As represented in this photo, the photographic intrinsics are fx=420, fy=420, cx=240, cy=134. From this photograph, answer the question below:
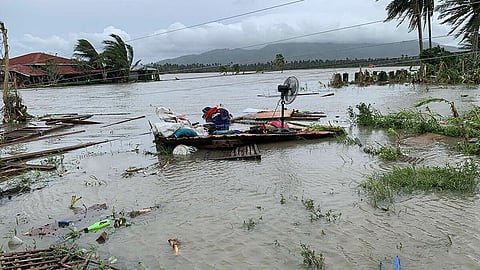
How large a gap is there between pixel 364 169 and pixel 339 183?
1005 millimetres

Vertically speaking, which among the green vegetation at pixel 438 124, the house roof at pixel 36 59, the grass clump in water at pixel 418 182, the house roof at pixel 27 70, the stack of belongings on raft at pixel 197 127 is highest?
the house roof at pixel 36 59

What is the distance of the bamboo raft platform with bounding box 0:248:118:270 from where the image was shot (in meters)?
4.07

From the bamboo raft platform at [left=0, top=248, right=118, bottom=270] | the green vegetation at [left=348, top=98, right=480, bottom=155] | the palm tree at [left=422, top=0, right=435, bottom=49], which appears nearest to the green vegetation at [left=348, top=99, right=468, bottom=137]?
the green vegetation at [left=348, top=98, right=480, bottom=155]

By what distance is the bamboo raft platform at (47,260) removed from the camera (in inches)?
160

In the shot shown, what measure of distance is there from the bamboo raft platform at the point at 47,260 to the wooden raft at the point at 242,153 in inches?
194

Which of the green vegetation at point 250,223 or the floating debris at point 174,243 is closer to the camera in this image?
the floating debris at point 174,243

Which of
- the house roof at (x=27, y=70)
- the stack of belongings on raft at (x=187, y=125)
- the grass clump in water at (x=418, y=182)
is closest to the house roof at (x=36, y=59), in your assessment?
the house roof at (x=27, y=70)

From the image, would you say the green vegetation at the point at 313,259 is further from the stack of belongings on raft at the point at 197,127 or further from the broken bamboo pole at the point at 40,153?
the broken bamboo pole at the point at 40,153

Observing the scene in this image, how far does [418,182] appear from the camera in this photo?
621cm

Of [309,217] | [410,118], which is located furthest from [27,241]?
[410,118]

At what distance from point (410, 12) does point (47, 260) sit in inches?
1293

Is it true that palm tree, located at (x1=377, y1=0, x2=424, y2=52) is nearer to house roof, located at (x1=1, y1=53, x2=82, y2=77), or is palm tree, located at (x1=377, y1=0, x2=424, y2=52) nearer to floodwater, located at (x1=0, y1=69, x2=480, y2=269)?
floodwater, located at (x1=0, y1=69, x2=480, y2=269)

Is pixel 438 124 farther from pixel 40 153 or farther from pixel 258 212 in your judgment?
pixel 40 153

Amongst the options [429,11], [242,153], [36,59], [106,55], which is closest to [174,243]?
[242,153]
